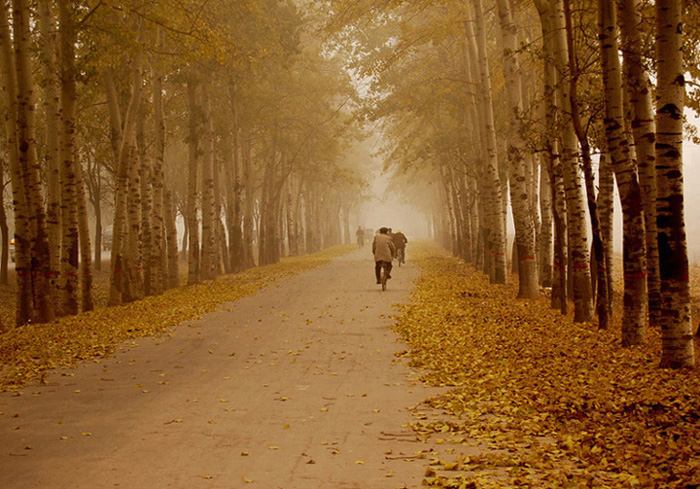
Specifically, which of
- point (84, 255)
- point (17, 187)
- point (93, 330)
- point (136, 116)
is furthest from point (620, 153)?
point (136, 116)

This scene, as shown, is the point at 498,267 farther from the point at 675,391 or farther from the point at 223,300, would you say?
the point at 675,391

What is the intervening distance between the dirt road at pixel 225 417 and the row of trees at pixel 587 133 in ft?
12.8

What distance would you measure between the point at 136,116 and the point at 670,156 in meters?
16.9

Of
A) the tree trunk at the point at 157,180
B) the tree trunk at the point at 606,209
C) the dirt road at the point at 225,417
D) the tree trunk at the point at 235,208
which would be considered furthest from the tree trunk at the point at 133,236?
the tree trunk at the point at 606,209

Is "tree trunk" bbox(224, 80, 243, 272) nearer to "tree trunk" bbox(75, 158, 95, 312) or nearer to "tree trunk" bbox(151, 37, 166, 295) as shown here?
"tree trunk" bbox(151, 37, 166, 295)

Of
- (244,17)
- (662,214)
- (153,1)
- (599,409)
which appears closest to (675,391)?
(599,409)

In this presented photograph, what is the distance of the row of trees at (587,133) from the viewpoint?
33.1ft

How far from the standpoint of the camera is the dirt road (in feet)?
21.4

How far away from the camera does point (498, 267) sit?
25.0m

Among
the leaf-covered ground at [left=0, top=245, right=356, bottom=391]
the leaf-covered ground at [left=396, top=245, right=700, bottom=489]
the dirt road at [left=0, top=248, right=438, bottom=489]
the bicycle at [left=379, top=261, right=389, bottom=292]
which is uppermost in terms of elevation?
the bicycle at [left=379, top=261, right=389, bottom=292]

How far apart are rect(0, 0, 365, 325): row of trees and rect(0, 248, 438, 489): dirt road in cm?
563

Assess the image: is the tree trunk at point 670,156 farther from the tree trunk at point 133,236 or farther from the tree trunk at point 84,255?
the tree trunk at point 133,236

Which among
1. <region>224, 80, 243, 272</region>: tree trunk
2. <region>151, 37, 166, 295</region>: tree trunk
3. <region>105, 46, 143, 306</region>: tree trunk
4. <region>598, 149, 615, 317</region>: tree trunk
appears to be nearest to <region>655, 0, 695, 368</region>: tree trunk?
<region>598, 149, 615, 317</region>: tree trunk

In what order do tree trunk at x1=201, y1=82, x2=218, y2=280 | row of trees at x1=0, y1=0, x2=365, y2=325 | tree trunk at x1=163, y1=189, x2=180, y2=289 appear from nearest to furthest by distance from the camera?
row of trees at x1=0, y1=0, x2=365, y2=325, tree trunk at x1=163, y1=189, x2=180, y2=289, tree trunk at x1=201, y1=82, x2=218, y2=280
